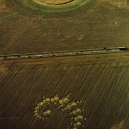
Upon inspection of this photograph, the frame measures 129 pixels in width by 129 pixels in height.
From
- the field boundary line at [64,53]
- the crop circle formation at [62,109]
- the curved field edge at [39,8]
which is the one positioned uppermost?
the curved field edge at [39,8]

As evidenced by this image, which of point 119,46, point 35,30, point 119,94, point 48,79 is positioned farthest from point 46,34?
point 119,94

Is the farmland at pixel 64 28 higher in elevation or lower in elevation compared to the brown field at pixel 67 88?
higher

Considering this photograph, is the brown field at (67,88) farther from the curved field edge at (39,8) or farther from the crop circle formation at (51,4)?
the crop circle formation at (51,4)

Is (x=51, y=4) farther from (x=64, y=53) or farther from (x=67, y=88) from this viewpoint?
(x=67, y=88)

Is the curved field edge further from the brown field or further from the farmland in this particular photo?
the brown field

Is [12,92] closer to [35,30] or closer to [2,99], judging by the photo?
[2,99]

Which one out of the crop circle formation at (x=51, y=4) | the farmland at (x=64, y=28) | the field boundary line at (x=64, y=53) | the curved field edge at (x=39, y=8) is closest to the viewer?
the field boundary line at (x=64, y=53)

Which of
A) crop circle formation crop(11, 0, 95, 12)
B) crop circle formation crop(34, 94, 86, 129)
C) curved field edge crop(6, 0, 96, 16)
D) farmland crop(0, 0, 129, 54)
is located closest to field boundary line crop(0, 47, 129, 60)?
farmland crop(0, 0, 129, 54)

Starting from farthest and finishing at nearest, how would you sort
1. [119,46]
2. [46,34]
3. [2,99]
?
[46,34], [119,46], [2,99]

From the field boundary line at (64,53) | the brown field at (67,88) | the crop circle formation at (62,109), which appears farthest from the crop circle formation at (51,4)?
the crop circle formation at (62,109)
